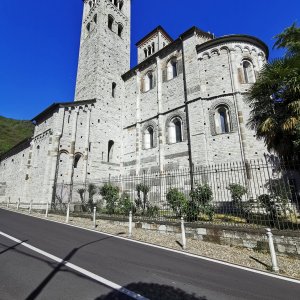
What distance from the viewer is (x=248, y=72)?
18.6m

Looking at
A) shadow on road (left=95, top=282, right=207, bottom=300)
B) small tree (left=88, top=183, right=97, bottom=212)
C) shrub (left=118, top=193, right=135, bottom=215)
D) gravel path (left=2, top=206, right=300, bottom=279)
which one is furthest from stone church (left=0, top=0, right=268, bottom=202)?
shadow on road (left=95, top=282, right=207, bottom=300)

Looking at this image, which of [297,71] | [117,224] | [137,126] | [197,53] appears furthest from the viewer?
[137,126]

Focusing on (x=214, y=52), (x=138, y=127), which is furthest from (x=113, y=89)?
(x=214, y=52)

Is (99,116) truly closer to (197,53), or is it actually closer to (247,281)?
(197,53)

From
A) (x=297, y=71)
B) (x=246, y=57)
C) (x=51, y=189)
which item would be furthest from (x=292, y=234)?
(x=51, y=189)

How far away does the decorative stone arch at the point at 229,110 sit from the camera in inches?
A: 670

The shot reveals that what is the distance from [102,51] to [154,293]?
27161mm

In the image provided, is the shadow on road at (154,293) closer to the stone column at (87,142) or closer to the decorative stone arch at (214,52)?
the stone column at (87,142)

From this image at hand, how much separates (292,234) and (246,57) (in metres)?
16.1

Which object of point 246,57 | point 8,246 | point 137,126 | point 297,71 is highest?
point 246,57

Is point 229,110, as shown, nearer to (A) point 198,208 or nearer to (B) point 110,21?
(A) point 198,208

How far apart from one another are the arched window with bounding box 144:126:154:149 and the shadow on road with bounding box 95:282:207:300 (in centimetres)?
1789

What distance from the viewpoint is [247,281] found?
15.6ft

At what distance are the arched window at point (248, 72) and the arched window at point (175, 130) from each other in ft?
21.3
